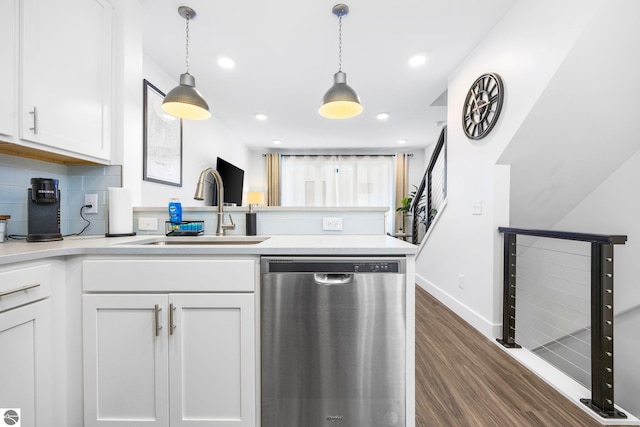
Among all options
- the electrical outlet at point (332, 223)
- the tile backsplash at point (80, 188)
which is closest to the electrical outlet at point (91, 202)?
the tile backsplash at point (80, 188)

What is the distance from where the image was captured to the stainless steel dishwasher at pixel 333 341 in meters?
1.12

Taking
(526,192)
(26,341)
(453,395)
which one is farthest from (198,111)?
(526,192)

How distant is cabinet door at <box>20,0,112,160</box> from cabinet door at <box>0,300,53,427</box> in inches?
33.1

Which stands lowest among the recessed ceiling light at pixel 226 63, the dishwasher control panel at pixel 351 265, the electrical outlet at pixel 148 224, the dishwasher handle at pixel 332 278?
the dishwasher handle at pixel 332 278

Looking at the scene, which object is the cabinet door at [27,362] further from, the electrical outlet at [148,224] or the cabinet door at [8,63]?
the cabinet door at [8,63]

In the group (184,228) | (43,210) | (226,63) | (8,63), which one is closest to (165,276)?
(184,228)

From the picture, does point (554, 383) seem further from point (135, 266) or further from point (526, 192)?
point (135, 266)

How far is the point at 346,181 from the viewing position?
6.39 m

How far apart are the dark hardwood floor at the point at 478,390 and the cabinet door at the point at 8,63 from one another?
2.42 metres

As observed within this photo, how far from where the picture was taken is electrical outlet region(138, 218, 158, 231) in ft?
5.73

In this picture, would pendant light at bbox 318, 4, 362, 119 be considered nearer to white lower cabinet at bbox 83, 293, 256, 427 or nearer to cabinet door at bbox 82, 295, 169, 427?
white lower cabinet at bbox 83, 293, 256, 427

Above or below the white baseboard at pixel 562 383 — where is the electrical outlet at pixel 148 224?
above

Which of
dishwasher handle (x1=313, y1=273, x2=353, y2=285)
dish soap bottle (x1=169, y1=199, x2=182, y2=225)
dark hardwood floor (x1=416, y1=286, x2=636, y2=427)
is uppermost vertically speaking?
dish soap bottle (x1=169, y1=199, x2=182, y2=225)

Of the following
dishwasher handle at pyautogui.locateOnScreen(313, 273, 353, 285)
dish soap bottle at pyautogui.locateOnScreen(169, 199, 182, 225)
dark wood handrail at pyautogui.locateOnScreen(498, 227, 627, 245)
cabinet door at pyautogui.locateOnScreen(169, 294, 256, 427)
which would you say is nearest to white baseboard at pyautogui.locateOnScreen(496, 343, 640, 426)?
dark wood handrail at pyautogui.locateOnScreen(498, 227, 627, 245)
